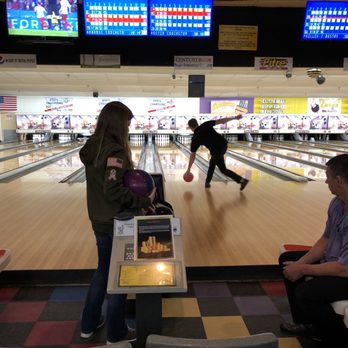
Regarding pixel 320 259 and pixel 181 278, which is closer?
pixel 181 278

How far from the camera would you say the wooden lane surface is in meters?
2.79

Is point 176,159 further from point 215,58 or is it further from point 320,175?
point 215,58

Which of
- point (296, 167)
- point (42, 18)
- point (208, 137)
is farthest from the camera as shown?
point (296, 167)

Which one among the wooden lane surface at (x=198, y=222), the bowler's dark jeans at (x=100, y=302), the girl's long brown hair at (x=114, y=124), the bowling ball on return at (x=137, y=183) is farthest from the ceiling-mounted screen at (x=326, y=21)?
the bowler's dark jeans at (x=100, y=302)

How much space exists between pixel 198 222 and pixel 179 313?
1696 mm

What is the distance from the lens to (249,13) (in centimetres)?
361

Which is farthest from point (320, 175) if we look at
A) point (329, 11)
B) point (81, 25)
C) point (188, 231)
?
point (81, 25)

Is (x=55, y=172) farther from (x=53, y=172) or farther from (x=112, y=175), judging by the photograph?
(x=112, y=175)

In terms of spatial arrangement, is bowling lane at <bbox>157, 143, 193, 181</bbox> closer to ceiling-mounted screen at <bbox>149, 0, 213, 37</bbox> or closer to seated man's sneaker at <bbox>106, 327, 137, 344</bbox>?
ceiling-mounted screen at <bbox>149, 0, 213, 37</bbox>

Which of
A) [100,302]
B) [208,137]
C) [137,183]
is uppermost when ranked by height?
[137,183]

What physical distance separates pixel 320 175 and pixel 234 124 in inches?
361

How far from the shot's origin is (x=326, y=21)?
3582 mm

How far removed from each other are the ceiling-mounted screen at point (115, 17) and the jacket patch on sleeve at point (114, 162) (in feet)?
7.47

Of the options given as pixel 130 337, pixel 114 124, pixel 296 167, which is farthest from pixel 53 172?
pixel 114 124
